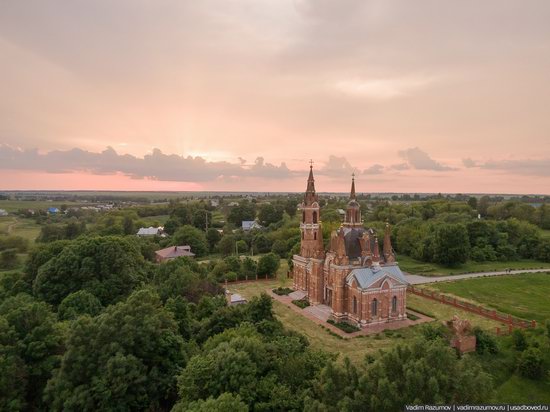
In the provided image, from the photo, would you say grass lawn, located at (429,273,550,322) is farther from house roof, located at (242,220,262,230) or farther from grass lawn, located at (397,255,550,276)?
house roof, located at (242,220,262,230)

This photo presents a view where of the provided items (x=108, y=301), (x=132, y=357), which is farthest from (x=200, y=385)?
(x=108, y=301)

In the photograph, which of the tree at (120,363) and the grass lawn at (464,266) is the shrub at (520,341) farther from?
the grass lawn at (464,266)

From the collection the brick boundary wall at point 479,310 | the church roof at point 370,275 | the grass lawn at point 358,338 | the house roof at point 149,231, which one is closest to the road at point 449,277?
the brick boundary wall at point 479,310

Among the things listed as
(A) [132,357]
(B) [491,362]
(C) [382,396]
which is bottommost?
(B) [491,362]

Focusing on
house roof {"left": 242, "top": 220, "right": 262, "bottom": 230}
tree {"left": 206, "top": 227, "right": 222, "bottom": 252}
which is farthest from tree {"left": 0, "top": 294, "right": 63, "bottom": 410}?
house roof {"left": 242, "top": 220, "right": 262, "bottom": 230}

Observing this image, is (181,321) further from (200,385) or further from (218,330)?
(200,385)
